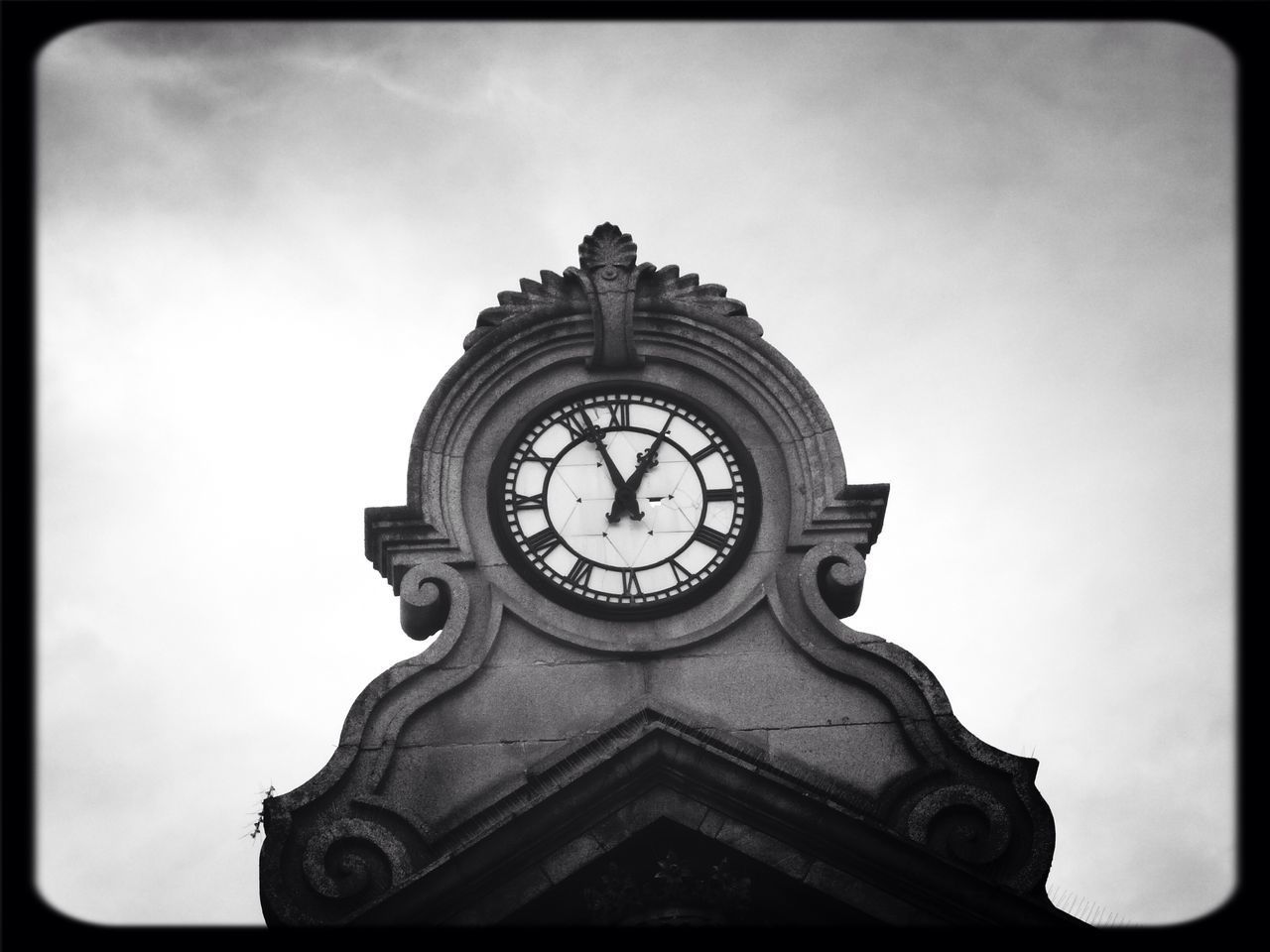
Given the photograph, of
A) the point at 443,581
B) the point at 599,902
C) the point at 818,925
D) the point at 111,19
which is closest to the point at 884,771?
the point at 818,925

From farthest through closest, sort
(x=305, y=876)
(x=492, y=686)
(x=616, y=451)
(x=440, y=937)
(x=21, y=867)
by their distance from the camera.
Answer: (x=616, y=451) < (x=492, y=686) < (x=305, y=876) < (x=440, y=937) < (x=21, y=867)

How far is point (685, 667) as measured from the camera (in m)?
15.1

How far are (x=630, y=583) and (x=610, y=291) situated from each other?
2.38 m

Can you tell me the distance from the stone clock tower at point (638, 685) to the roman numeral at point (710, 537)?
18 millimetres

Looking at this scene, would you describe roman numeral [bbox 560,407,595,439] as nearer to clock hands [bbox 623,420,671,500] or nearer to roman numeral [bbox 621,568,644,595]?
clock hands [bbox 623,420,671,500]

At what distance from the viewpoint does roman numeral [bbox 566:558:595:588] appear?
609 inches

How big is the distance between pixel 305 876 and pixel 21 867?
3.16 metres

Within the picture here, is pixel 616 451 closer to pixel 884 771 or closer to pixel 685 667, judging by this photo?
pixel 685 667

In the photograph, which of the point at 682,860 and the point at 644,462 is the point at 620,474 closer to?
the point at 644,462

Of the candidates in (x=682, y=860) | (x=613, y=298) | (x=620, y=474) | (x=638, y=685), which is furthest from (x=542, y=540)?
(x=682, y=860)

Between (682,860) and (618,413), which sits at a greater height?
(618,413)

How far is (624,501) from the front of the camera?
15.7 meters

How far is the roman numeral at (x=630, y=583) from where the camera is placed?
608 inches

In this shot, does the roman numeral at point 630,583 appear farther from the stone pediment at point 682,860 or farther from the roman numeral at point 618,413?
the stone pediment at point 682,860
